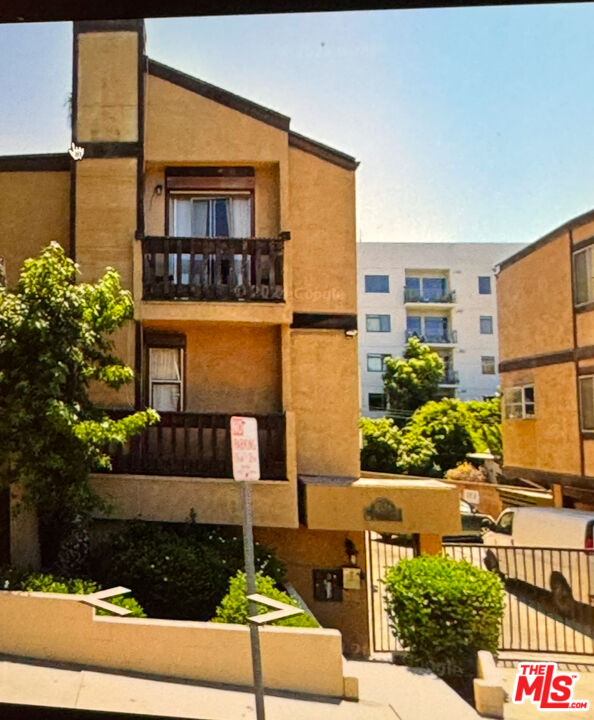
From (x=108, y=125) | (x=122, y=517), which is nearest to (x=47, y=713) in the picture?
(x=122, y=517)

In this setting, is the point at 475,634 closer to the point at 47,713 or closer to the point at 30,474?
the point at 47,713

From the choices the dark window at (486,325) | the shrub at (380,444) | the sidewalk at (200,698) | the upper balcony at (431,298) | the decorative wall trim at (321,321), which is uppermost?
the decorative wall trim at (321,321)

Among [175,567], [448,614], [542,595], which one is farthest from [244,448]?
[542,595]

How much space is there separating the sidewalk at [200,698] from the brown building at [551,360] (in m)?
1.20

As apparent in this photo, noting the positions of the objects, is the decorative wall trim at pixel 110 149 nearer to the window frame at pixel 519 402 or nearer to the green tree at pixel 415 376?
the green tree at pixel 415 376

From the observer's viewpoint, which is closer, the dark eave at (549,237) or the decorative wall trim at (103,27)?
the dark eave at (549,237)

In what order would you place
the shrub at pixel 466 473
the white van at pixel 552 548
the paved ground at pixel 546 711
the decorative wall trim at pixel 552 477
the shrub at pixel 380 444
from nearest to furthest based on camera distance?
the paved ground at pixel 546 711 → the decorative wall trim at pixel 552 477 → the white van at pixel 552 548 → the shrub at pixel 466 473 → the shrub at pixel 380 444

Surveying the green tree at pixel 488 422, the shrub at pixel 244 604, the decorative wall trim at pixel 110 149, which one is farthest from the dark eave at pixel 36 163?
the green tree at pixel 488 422

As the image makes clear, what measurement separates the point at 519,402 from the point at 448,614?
1.43 m

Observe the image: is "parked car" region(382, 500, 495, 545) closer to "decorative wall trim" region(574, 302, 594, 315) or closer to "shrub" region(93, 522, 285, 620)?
"shrub" region(93, 522, 285, 620)

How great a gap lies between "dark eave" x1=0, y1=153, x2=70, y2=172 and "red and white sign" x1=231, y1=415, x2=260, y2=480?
2.92m

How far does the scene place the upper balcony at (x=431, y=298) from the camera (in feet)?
10.1

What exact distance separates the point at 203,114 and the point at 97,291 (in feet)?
5.21

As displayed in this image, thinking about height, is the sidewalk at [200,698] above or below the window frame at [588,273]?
below
